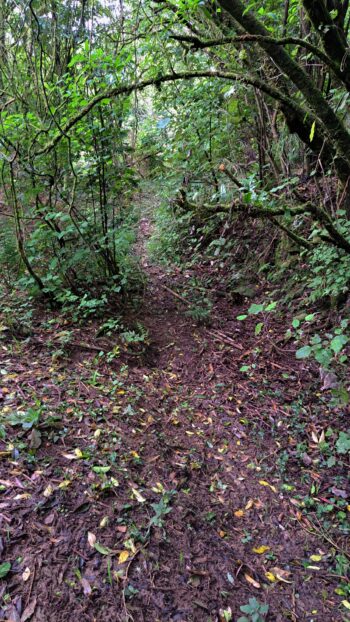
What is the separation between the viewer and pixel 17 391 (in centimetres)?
307

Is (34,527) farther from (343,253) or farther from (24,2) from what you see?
(24,2)

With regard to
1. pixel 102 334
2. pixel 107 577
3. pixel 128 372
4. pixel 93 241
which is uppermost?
pixel 93 241

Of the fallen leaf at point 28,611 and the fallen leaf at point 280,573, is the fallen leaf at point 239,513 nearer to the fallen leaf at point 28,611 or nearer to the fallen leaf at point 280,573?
the fallen leaf at point 280,573

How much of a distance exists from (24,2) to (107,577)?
5.19 meters

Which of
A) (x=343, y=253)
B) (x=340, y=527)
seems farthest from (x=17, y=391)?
(x=343, y=253)

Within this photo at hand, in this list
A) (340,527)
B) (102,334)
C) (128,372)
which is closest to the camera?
(340,527)

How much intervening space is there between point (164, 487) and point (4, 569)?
3.67 ft

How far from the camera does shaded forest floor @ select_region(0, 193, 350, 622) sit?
1938 millimetres

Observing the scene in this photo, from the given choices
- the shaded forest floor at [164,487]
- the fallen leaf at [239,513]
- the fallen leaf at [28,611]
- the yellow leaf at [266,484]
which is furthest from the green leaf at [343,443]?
the fallen leaf at [28,611]

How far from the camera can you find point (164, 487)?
103 inches

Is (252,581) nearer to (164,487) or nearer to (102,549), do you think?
(164,487)

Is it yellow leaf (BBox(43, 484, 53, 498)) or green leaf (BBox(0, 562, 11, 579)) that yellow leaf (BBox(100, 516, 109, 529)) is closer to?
yellow leaf (BBox(43, 484, 53, 498))

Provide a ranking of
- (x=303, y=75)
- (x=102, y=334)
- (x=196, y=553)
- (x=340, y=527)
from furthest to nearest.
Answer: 1. (x=102, y=334)
2. (x=303, y=75)
3. (x=340, y=527)
4. (x=196, y=553)

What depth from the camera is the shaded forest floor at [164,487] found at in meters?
1.94
